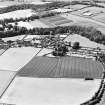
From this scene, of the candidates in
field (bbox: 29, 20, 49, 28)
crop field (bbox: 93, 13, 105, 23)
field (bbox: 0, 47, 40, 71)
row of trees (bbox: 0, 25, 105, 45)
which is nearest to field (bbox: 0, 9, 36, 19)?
field (bbox: 29, 20, 49, 28)

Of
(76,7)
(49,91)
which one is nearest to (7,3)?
(76,7)

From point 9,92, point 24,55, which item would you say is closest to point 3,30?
point 24,55

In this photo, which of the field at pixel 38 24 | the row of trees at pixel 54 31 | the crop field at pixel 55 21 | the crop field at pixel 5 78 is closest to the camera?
the crop field at pixel 5 78

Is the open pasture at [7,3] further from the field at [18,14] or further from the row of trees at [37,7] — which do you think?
the field at [18,14]

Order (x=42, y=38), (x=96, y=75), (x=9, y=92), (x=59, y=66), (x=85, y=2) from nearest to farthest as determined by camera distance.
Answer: (x=9, y=92)
(x=96, y=75)
(x=59, y=66)
(x=42, y=38)
(x=85, y=2)

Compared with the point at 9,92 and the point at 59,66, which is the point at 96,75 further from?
the point at 9,92

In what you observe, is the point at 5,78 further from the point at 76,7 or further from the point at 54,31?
the point at 76,7

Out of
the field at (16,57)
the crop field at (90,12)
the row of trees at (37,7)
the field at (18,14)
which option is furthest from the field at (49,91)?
the row of trees at (37,7)
